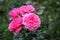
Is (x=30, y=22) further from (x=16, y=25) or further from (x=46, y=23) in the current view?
(x=46, y=23)

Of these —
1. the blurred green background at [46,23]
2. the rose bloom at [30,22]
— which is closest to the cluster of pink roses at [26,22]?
the rose bloom at [30,22]

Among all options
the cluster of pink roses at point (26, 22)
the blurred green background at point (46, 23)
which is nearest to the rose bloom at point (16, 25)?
the cluster of pink roses at point (26, 22)

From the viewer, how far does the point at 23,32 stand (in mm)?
2217

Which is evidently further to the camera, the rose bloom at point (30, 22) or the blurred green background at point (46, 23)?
the blurred green background at point (46, 23)

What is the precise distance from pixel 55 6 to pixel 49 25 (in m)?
0.40

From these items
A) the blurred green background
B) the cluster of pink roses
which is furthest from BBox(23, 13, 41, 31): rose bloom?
the blurred green background

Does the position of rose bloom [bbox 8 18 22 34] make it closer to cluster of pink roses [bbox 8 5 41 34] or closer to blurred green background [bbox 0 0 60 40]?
cluster of pink roses [bbox 8 5 41 34]

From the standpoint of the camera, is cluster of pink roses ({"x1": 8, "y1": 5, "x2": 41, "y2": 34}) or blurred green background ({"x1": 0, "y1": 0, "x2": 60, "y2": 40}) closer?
cluster of pink roses ({"x1": 8, "y1": 5, "x2": 41, "y2": 34})

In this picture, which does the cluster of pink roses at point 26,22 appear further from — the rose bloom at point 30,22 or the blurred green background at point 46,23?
the blurred green background at point 46,23

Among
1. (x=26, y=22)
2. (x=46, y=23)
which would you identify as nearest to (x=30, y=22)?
(x=26, y=22)

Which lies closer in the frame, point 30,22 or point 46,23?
point 30,22

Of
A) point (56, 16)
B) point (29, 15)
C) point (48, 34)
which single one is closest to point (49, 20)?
point (56, 16)

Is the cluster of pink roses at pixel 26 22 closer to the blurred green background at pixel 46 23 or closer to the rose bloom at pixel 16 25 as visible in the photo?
the rose bloom at pixel 16 25

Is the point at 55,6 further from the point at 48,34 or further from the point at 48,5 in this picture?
the point at 48,34
